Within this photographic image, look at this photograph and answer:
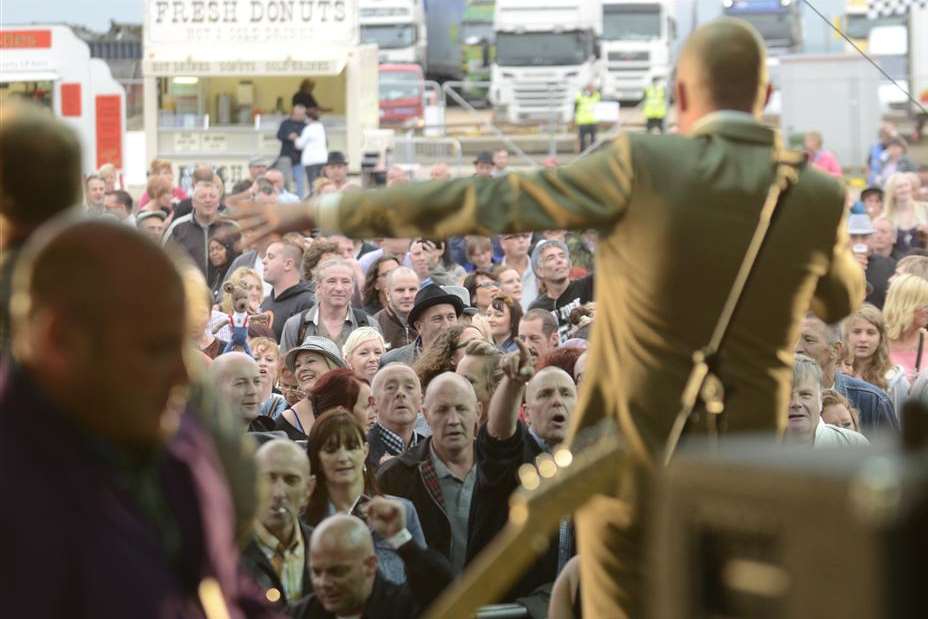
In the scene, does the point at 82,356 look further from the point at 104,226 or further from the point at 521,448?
the point at 521,448

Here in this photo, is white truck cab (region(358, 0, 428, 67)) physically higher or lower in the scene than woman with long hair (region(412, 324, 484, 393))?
higher

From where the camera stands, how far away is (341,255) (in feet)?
44.2

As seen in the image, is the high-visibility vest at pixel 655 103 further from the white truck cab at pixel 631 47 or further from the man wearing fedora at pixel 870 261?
the man wearing fedora at pixel 870 261

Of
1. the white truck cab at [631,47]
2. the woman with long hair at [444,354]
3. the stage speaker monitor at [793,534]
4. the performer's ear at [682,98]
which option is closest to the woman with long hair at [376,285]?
the woman with long hair at [444,354]

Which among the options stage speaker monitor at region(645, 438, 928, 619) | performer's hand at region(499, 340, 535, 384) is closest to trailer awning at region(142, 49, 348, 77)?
performer's hand at region(499, 340, 535, 384)

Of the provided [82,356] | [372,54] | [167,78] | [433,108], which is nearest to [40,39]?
[167,78]

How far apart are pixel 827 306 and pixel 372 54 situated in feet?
107

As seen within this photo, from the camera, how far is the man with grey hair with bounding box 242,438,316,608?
621cm

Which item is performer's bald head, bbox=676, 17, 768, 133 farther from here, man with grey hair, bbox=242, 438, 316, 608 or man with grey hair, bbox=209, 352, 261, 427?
man with grey hair, bbox=209, 352, 261, 427

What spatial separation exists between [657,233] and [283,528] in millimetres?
2116

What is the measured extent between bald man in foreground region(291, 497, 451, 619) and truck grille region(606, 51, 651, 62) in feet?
118

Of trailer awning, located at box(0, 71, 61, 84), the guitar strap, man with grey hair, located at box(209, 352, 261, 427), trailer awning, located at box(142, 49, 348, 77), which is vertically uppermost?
trailer awning, located at box(142, 49, 348, 77)

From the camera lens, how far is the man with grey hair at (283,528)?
621 cm

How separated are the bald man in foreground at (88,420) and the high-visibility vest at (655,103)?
33.0 metres
